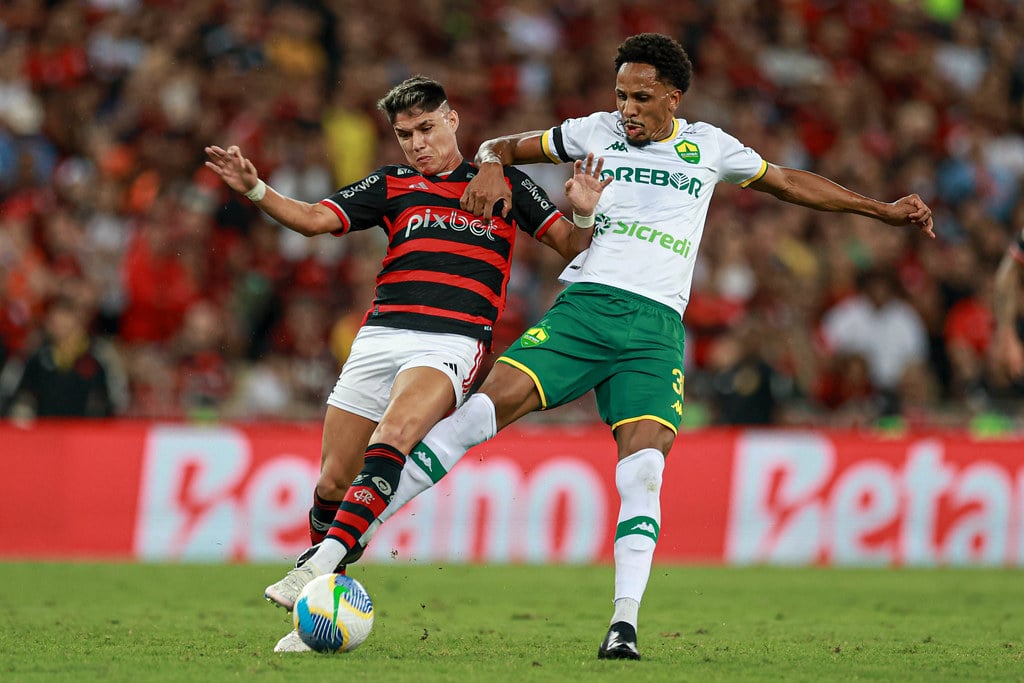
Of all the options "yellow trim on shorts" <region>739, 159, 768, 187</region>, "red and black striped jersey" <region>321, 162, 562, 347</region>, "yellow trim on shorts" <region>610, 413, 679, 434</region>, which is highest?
"yellow trim on shorts" <region>739, 159, 768, 187</region>

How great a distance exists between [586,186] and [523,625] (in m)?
2.61

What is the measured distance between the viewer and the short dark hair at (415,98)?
700cm

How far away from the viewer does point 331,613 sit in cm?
603

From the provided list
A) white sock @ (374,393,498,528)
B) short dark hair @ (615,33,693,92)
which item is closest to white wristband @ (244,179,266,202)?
white sock @ (374,393,498,528)

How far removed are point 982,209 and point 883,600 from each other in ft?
27.2

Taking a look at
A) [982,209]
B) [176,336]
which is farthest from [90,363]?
[982,209]

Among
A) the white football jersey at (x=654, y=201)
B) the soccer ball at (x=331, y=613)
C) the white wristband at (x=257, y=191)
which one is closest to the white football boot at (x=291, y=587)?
the soccer ball at (x=331, y=613)

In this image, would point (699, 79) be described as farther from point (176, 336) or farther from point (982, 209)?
point (176, 336)

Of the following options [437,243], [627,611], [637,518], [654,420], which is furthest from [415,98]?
[627,611]

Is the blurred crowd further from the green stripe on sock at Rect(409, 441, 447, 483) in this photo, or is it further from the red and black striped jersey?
the green stripe on sock at Rect(409, 441, 447, 483)

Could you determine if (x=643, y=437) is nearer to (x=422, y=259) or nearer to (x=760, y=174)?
(x=422, y=259)

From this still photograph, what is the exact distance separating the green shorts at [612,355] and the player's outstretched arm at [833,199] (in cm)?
88

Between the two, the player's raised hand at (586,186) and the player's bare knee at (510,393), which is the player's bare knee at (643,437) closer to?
the player's bare knee at (510,393)

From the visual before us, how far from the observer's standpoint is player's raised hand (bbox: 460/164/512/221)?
22.3 ft
